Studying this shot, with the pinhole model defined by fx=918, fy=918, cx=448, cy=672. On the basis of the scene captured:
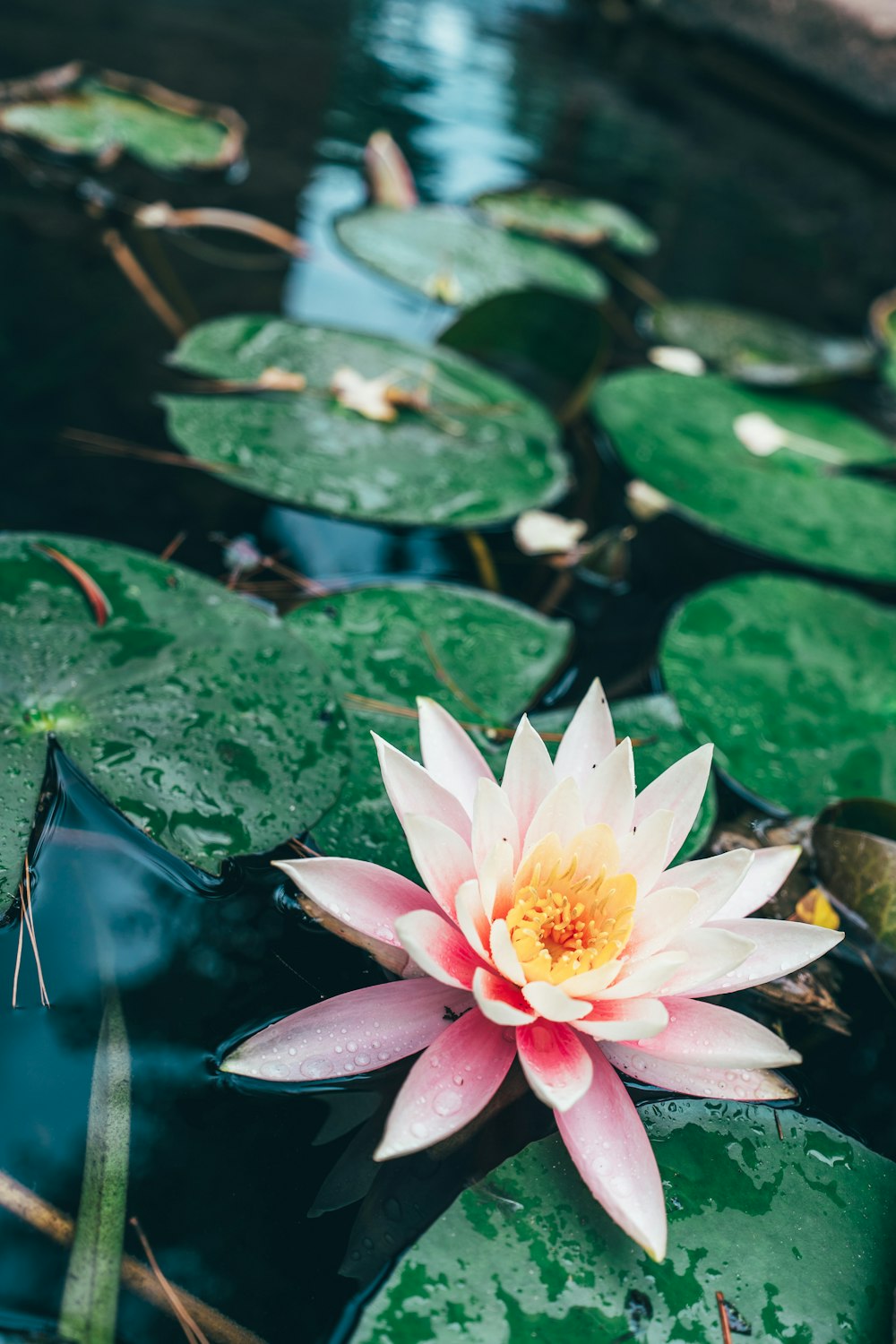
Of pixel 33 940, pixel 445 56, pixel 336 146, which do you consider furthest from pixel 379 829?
pixel 445 56

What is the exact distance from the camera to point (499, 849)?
849 mm

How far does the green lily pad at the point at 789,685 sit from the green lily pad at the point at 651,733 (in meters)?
0.03

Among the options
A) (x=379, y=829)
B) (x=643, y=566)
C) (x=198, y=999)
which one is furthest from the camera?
(x=643, y=566)

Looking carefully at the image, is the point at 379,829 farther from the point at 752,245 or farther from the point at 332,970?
the point at 752,245

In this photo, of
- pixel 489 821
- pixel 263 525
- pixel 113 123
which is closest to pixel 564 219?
pixel 113 123

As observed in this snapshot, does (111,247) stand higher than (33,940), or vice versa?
(111,247)

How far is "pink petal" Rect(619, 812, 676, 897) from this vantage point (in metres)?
0.88

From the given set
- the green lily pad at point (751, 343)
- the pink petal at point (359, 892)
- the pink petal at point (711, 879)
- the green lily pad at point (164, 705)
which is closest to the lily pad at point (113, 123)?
the green lily pad at point (751, 343)

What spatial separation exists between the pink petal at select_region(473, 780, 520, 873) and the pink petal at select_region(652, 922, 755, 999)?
18 cm

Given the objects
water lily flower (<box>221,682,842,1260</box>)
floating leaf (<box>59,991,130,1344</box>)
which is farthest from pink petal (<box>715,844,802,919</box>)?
floating leaf (<box>59,991,130,1344</box>)

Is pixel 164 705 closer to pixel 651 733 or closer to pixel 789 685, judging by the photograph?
pixel 651 733

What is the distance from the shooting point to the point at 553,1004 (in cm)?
77

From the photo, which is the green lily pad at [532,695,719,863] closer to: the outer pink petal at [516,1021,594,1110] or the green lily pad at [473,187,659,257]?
the outer pink petal at [516,1021,594,1110]

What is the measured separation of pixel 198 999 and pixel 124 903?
0.46 ft
